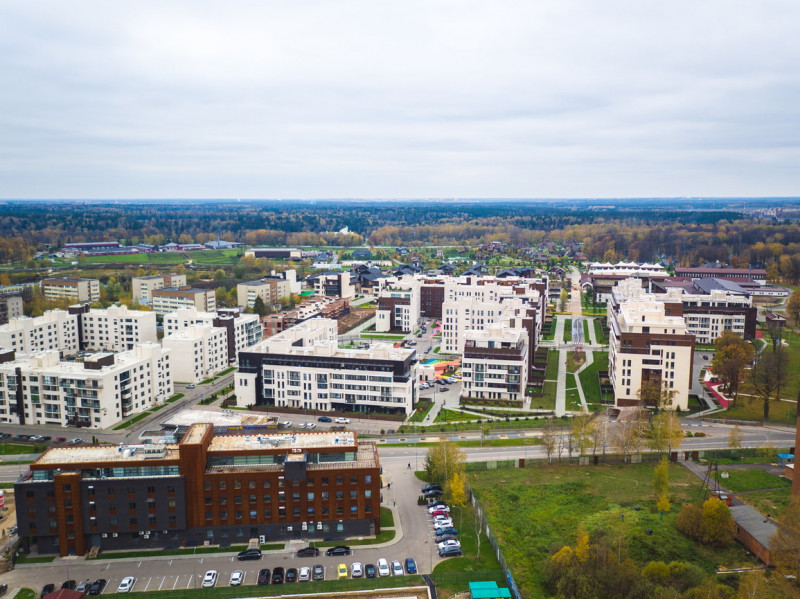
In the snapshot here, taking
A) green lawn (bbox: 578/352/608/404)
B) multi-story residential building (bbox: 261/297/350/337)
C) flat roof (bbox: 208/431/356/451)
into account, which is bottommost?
green lawn (bbox: 578/352/608/404)

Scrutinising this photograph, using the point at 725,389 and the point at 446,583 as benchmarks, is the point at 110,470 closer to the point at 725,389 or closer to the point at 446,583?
the point at 446,583

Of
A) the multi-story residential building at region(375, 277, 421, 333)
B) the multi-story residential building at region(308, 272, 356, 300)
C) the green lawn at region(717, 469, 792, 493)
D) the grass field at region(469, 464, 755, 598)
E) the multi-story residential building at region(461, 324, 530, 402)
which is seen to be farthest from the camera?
the multi-story residential building at region(308, 272, 356, 300)

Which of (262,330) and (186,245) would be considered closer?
(262,330)

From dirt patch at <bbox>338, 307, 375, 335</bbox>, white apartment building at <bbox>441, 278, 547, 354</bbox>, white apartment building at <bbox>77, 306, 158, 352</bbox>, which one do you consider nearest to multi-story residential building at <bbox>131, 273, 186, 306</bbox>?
white apartment building at <bbox>77, 306, 158, 352</bbox>

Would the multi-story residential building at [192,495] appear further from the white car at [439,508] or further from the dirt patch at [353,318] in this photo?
the dirt patch at [353,318]

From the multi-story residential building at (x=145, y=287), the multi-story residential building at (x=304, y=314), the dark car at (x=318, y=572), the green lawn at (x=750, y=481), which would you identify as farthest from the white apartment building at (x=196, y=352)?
the green lawn at (x=750, y=481)

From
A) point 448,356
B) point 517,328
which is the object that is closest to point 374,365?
point 517,328

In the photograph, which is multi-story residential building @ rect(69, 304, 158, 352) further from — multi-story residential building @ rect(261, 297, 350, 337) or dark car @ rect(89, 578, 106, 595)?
dark car @ rect(89, 578, 106, 595)
